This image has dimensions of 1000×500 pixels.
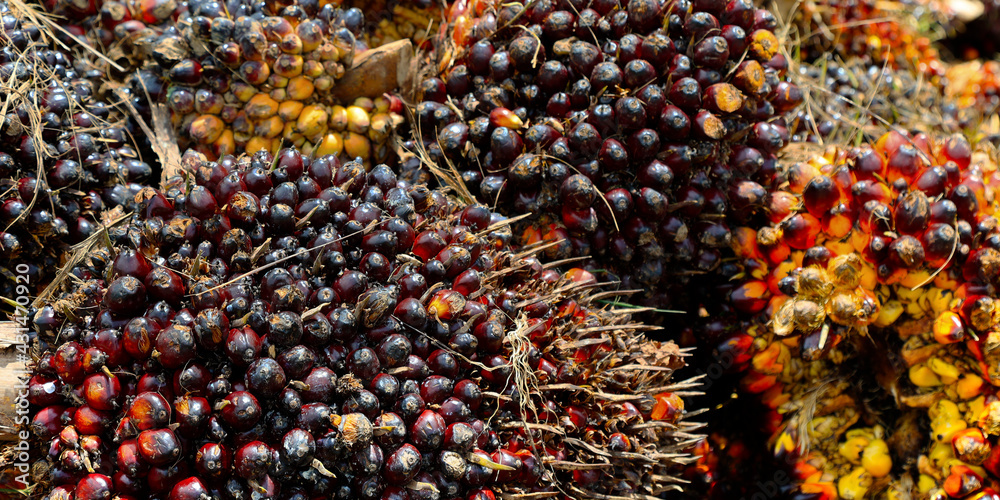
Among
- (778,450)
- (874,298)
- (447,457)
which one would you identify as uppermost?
(447,457)

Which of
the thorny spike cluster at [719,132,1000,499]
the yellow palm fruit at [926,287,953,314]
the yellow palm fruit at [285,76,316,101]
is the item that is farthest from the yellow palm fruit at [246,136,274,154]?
the yellow palm fruit at [926,287,953,314]

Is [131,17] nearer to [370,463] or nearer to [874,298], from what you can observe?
[370,463]

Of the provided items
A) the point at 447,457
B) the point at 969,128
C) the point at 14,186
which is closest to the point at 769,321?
the point at 447,457

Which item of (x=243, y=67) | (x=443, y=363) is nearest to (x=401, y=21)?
(x=243, y=67)

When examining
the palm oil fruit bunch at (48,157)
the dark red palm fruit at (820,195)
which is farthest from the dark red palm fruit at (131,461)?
the dark red palm fruit at (820,195)

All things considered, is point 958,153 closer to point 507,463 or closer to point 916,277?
point 916,277

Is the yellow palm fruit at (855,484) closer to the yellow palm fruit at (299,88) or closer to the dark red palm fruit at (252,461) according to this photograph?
the dark red palm fruit at (252,461)
